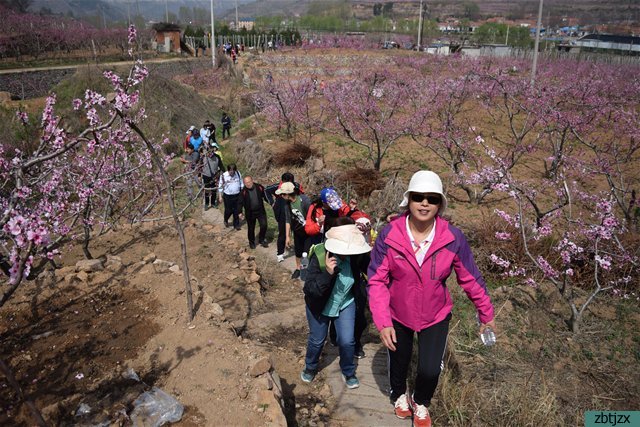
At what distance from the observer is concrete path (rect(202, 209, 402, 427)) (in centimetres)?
348

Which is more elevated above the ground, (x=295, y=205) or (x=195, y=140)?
(x=195, y=140)

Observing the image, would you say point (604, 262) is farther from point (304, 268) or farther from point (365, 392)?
point (304, 268)

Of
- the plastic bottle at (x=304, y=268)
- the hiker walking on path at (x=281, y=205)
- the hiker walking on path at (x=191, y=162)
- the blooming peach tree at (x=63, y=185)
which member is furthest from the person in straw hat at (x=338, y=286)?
the hiker walking on path at (x=191, y=162)

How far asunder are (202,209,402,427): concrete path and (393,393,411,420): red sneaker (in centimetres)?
6

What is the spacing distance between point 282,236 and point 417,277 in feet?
13.3

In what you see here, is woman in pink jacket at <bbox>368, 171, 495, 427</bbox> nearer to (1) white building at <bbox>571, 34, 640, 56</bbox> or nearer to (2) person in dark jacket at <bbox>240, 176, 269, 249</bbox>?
(2) person in dark jacket at <bbox>240, 176, 269, 249</bbox>

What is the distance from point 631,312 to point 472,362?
291 centimetres

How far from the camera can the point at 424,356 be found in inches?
117

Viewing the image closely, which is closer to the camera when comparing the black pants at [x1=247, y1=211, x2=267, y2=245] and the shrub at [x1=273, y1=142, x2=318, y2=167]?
the black pants at [x1=247, y1=211, x2=267, y2=245]

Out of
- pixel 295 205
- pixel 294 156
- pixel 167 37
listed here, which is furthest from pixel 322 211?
pixel 167 37

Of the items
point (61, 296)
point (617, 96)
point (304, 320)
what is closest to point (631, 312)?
point (304, 320)

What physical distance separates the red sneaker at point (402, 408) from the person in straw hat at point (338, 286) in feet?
1.71

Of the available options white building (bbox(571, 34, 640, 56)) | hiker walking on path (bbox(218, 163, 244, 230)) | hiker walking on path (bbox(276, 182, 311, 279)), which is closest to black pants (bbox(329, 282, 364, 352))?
hiker walking on path (bbox(276, 182, 311, 279))

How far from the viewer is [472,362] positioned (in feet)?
14.1
